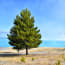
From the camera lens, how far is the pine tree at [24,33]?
24.2m

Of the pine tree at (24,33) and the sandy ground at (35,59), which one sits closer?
the sandy ground at (35,59)

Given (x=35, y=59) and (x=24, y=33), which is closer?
(x=35, y=59)

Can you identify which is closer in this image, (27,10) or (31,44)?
(31,44)

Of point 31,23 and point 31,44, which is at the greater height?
point 31,23

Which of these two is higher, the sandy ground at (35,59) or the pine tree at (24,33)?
the pine tree at (24,33)

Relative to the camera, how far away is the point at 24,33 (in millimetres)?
24406

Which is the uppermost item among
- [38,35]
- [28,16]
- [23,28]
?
[28,16]

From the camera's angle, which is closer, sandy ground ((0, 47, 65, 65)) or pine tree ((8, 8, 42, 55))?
sandy ground ((0, 47, 65, 65))

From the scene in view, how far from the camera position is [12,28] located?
2534 cm

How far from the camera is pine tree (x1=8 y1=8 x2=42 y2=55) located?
2422 centimetres

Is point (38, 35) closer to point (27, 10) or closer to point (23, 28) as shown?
point (23, 28)

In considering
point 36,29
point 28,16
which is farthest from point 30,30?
point 28,16

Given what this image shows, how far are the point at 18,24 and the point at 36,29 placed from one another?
394 centimetres

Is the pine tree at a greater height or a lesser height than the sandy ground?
greater
